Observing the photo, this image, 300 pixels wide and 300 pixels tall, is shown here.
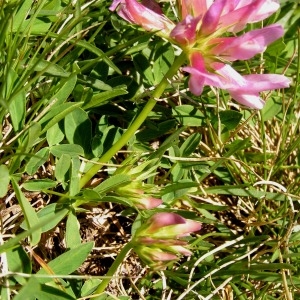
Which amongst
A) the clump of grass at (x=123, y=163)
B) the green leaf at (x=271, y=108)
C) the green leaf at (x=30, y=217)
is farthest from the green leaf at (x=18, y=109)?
the green leaf at (x=271, y=108)

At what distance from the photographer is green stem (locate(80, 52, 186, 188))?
175cm

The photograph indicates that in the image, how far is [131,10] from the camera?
5.82ft

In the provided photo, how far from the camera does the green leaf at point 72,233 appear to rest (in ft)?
6.00

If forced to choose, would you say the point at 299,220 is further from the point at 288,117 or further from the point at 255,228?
the point at 288,117

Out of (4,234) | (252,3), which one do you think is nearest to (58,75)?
(4,234)

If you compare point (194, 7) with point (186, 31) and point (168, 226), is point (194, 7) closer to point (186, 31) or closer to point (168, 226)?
point (186, 31)

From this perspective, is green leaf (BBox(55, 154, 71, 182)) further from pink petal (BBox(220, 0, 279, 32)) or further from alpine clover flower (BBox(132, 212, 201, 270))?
pink petal (BBox(220, 0, 279, 32))

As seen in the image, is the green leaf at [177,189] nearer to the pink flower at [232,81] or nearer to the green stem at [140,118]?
the green stem at [140,118]

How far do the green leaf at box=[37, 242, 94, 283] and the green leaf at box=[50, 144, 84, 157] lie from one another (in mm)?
313

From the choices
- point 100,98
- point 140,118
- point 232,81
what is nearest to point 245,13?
point 232,81

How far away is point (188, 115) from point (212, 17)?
65 centimetres

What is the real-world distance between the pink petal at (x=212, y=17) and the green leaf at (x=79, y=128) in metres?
0.50

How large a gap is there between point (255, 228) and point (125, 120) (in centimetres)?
63

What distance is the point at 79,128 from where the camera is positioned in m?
1.98
